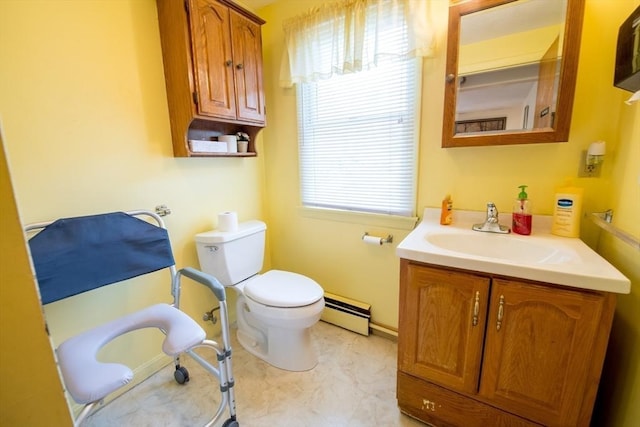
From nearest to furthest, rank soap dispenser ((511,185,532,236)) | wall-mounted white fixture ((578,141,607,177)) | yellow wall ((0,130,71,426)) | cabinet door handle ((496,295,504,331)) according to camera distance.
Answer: yellow wall ((0,130,71,426))
cabinet door handle ((496,295,504,331))
wall-mounted white fixture ((578,141,607,177))
soap dispenser ((511,185,532,236))

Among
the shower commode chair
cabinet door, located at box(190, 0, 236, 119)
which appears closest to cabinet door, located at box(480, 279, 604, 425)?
the shower commode chair

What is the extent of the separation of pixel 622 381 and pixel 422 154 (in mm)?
1197

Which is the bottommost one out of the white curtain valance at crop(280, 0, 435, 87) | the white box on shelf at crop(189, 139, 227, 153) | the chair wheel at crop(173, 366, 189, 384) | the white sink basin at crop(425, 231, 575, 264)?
the chair wheel at crop(173, 366, 189, 384)

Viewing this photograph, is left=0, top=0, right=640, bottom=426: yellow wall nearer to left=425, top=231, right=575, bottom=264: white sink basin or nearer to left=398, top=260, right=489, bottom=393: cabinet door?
left=425, top=231, right=575, bottom=264: white sink basin

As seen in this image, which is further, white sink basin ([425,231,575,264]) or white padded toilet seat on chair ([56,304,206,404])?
white sink basin ([425,231,575,264])

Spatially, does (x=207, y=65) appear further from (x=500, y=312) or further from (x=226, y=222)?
(x=500, y=312)

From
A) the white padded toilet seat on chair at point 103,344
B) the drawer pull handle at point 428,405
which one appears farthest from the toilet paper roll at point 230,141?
the drawer pull handle at point 428,405

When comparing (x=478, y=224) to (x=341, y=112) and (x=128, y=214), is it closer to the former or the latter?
(x=341, y=112)

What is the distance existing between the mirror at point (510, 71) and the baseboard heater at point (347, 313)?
1.17 meters

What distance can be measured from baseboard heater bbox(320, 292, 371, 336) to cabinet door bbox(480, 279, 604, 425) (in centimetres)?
86

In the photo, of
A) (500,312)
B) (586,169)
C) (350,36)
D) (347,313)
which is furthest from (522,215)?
(350,36)

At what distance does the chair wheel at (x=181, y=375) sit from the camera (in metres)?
1.47

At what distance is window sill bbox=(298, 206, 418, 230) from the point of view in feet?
5.35

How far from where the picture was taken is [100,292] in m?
1.32
